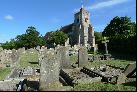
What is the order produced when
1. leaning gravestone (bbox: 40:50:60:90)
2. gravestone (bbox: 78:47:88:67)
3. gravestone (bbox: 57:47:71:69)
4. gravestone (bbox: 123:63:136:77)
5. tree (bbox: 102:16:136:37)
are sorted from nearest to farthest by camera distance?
1. leaning gravestone (bbox: 40:50:60:90)
2. gravestone (bbox: 123:63:136:77)
3. gravestone (bbox: 57:47:71:69)
4. gravestone (bbox: 78:47:88:67)
5. tree (bbox: 102:16:136:37)

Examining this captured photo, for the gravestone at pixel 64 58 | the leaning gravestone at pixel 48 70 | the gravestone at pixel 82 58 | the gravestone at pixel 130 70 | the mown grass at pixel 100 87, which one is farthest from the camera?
the gravestone at pixel 82 58

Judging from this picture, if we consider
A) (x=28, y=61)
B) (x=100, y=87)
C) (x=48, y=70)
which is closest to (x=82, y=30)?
(x=28, y=61)

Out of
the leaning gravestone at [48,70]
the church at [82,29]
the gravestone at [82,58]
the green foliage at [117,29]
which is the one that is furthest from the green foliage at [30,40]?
the leaning gravestone at [48,70]

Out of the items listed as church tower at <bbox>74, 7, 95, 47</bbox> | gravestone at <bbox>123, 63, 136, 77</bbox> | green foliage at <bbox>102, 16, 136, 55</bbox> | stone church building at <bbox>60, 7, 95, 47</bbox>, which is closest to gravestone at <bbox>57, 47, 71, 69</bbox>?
gravestone at <bbox>123, 63, 136, 77</bbox>

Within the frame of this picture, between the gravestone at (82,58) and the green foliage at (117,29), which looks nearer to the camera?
the gravestone at (82,58)

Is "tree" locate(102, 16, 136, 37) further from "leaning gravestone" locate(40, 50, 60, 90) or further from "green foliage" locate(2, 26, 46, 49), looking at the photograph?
"leaning gravestone" locate(40, 50, 60, 90)

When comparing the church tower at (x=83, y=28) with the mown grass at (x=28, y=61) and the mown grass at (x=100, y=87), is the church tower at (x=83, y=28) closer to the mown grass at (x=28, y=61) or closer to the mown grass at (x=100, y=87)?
the mown grass at (x=28, y=61)

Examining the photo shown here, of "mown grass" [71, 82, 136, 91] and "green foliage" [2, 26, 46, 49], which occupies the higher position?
"green foliage" [2, 26, 46, 49]

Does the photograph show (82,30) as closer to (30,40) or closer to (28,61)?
(30,40)

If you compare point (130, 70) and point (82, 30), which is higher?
point (82, 30)

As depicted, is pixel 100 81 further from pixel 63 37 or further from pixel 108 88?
pixel 63 37

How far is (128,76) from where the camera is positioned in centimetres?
1332

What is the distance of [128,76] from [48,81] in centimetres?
406

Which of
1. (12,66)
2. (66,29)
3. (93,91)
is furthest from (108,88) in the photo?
(66,29)
